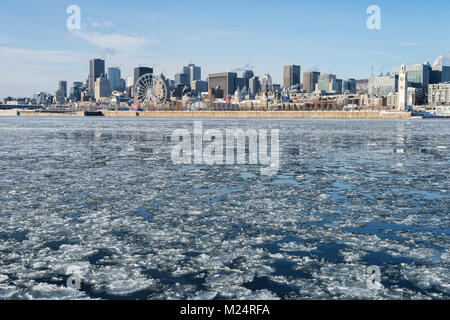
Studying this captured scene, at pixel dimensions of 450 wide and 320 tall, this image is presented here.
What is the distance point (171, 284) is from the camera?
20.6 ft

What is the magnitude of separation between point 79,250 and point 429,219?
7.26 metres

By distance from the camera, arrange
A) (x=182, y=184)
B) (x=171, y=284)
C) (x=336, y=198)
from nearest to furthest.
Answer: (x=171, y=284), (x=336, y=198), (x=182, y=184)

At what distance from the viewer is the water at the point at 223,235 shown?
6.27 m

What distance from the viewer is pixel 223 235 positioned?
28.6ft

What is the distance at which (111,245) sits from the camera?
8023mm

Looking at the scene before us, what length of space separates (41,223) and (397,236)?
7.13 m

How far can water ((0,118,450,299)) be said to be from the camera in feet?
20.6

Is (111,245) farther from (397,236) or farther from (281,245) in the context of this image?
(397,236)
